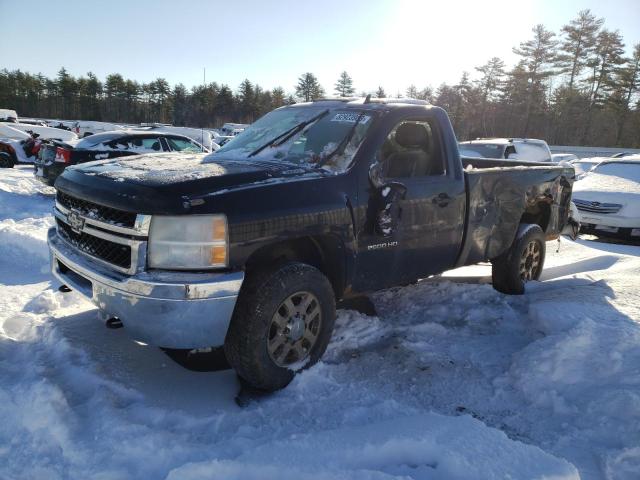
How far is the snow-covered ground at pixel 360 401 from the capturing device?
7.85 feet

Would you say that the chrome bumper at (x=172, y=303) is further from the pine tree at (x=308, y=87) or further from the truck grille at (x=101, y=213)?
the pine tree at (x=308, y=87)

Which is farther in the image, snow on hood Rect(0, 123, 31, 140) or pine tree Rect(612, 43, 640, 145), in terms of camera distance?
pine tree Rect(612, 43, 640, 145)

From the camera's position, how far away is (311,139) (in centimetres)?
385

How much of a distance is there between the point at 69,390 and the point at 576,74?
58620mm

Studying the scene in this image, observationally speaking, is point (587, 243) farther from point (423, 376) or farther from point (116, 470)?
point (116, 470)

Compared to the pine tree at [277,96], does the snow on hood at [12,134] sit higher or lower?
lower

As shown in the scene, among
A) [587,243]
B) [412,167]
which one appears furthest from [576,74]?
[412,167]

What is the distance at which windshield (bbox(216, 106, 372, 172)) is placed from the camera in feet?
11.8

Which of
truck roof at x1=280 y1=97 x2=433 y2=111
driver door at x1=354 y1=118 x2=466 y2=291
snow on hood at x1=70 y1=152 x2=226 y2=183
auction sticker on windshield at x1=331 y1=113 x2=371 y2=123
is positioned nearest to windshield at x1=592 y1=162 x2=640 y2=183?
driver door at x1=354 y1=118 x2=466 y2=291

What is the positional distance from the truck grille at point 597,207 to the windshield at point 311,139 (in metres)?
7.58

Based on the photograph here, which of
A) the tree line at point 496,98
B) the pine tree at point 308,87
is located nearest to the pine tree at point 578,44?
the tree line at point 496,98

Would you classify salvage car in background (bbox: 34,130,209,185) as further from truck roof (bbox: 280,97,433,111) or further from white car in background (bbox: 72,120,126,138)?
white car in background (bbox: 72,120,126,138)

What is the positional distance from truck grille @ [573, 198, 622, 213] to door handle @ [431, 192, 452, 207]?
6.92 metres

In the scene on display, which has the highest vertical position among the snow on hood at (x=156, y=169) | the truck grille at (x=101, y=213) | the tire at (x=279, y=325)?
the snow on hood at (x=156, y=169)
